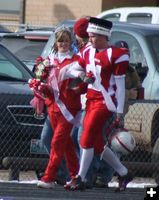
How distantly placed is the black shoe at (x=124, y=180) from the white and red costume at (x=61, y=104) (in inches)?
26.1


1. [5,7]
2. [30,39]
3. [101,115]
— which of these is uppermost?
[101,115]

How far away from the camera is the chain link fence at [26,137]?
35.7ft

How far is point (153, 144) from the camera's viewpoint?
11.4 meters

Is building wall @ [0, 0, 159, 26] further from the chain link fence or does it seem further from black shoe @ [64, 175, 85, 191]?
black shoe @ [64, 175, 85, 191]

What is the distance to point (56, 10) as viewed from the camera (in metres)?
31.0

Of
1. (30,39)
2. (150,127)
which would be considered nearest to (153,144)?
(150,127)

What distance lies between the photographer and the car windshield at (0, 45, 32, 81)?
39.4ft

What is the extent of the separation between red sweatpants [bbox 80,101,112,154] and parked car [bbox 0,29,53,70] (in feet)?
19.3

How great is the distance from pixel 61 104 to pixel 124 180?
103cm

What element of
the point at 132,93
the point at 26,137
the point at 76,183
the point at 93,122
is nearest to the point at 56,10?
the point at 26,137

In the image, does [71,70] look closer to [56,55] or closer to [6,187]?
[56,55]

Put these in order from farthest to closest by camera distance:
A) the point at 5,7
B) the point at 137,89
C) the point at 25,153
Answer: the point at 5,7
the point at 25,153
the point at 137,89

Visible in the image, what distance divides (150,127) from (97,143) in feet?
6.10

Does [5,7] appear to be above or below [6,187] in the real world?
below
